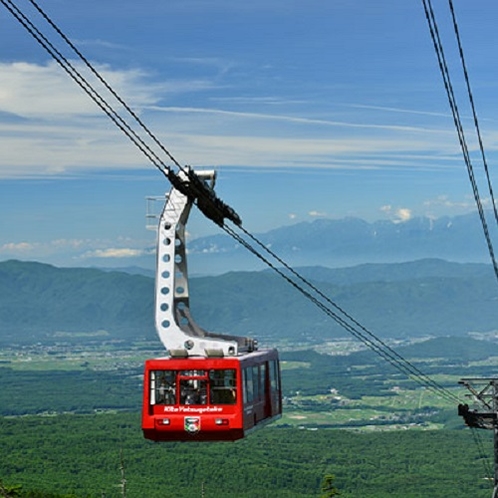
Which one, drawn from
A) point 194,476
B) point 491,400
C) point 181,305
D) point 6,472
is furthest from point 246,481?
point 181,305

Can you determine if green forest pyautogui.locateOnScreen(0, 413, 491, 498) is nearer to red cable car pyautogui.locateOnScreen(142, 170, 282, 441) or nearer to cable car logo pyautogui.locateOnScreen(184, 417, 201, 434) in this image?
red cable car pyautogui.locateOnScreen(142, 170, 282, 441)

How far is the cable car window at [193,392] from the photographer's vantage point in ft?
81.9

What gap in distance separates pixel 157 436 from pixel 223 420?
64.4 inches

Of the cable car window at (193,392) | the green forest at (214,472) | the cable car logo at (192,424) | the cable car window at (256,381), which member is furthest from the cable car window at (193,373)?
the green forest at (214,472)

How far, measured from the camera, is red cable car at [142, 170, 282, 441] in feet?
81.1

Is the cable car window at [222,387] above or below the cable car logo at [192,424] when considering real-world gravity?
above

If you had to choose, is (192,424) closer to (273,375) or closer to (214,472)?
(273,375)

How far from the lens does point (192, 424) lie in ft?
81.4

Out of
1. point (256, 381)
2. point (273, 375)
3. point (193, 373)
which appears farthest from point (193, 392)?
point (273, 375)

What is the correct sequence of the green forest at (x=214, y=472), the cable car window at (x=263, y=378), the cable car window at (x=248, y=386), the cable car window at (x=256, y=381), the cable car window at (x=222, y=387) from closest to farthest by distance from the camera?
the cable car window at (x=222, y=387) < the cable car window at (x=248, y=386) < the cable car window at (x=256, y=381) < the cable car window at (x=263, y=378) < the green forest at (x=214, y=472)

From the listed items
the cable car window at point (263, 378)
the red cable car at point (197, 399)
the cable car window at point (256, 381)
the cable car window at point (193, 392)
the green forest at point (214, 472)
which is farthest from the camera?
the green forest at point (214, 472)

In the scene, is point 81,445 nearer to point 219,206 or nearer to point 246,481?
A: point 246,481

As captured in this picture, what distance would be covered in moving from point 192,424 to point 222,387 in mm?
923

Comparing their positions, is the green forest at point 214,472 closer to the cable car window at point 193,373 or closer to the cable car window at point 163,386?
the cable car window at point 163,386
